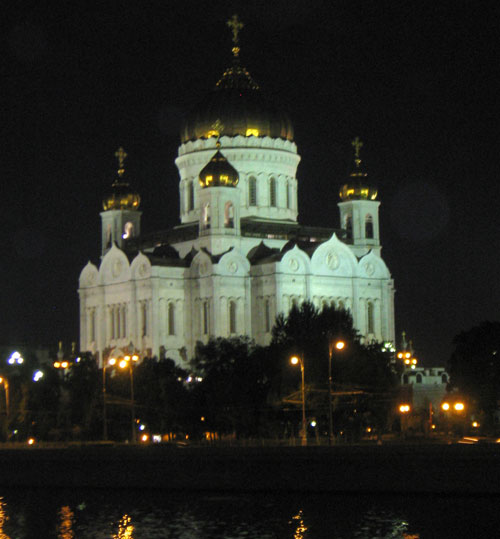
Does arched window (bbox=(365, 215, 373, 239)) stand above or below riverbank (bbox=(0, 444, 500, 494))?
above

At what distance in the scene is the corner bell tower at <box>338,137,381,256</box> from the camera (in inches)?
3856

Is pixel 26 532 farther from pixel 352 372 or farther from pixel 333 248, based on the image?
pixel 333 248

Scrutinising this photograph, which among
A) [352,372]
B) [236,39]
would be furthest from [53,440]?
[236,39]

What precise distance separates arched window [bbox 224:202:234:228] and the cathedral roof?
6029 millimetres

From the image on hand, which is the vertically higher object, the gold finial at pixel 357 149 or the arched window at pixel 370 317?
the gold finial at pixel 357 149

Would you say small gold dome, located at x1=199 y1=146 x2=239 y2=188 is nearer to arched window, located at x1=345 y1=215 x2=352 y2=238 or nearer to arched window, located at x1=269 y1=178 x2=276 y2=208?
arched window, located at x1=269 y1=178 x2=276 y2=208

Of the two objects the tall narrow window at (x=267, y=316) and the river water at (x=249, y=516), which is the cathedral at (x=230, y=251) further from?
the river water at (x=249, y=516)

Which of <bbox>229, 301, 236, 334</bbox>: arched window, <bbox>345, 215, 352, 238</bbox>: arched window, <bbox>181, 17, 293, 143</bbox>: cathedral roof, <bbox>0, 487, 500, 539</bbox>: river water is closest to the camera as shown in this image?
<bbox>0, 487, 500, 539</bbox>: river water

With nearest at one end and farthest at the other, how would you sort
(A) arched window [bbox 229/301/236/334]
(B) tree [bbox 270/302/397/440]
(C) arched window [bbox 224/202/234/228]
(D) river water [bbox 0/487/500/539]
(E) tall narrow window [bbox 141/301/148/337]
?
(D) river water [bbox 0/487/500/539], (B) tree [bbox 270/302/397/440], (A) arched window [bbox 229/301/236/334], (C) arched window [bbox 224/202/234/228], (E) tall narrow window [bbox 141/301/148/337]

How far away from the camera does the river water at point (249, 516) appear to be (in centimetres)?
4675

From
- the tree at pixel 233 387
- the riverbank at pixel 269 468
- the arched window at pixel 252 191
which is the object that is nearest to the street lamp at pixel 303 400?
the tree at pixel 233 387

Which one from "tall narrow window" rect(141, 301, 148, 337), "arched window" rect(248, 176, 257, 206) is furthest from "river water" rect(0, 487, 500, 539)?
"arched window" rect(248, 176, 257, 206)

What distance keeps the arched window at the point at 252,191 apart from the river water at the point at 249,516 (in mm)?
41832

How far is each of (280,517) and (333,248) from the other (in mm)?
45076
